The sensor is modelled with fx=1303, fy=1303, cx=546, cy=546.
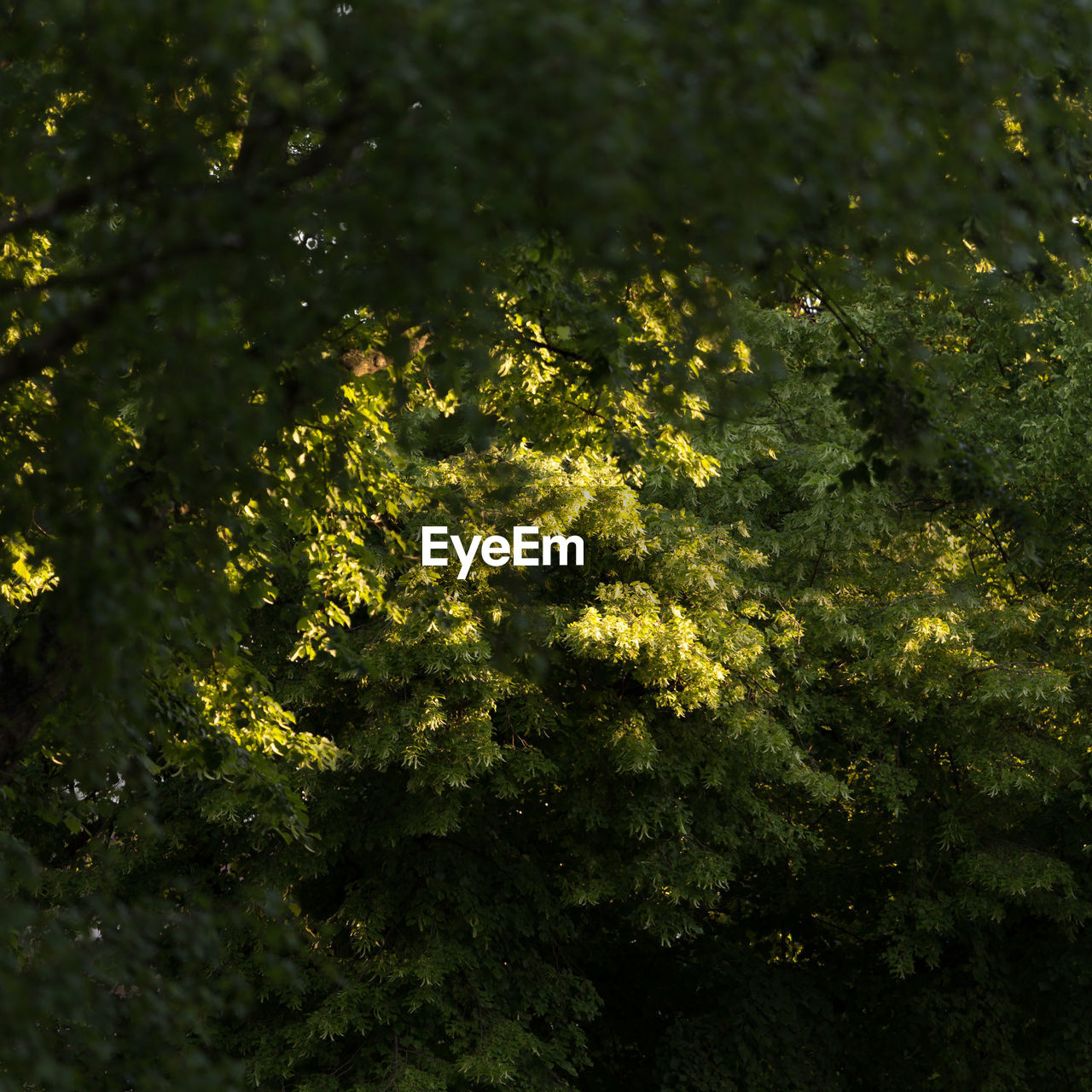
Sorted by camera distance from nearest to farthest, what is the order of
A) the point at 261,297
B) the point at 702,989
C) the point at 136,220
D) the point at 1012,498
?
the point at 261,297 → the point at 136,220 → the point at 1012,498 → the point at 702,989

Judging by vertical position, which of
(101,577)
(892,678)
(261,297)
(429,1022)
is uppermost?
(892,678)

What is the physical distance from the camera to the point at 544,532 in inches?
390

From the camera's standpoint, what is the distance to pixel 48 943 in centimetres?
289

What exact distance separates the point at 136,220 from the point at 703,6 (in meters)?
1.36

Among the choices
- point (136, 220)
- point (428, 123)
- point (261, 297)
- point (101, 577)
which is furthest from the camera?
point (136, 220)

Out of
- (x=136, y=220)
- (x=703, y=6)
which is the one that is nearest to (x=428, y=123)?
(x=703, y=6)

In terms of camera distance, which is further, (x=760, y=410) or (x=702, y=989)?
(x=702, y=989)

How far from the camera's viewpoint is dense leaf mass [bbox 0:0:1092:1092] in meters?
2.41

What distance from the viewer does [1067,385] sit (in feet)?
33.6

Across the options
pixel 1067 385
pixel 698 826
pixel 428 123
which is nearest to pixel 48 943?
pixel 428 123

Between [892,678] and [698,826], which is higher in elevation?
[892,678]

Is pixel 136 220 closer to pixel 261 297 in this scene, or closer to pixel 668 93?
pixel 261 297

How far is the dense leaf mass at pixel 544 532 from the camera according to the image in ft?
7.91

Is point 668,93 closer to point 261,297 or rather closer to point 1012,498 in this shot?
point 261,297
